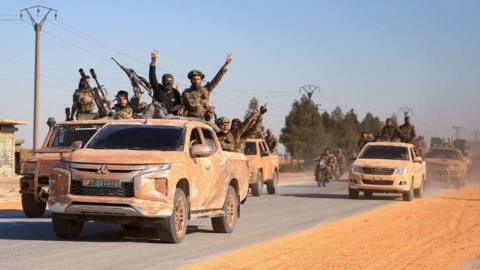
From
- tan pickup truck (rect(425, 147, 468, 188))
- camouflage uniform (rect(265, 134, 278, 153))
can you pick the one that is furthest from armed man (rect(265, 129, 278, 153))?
tan pickup truck (rect(425, 147, 468, 188))

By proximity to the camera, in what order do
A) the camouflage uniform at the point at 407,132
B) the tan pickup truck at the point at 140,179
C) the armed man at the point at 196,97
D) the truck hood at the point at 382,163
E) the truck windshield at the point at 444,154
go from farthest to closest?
the truck windshield at the point at 444,154
the camouflage uniform at the point at 407,132
the truck hood at the point at 382,163
the armed man at the point at 196,97
the tan pickup truck at the point at 140,179

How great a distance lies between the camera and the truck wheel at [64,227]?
12570 millimetres

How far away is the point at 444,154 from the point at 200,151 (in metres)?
30.6

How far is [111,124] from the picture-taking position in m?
13.6

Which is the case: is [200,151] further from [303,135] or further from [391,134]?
[303,135]

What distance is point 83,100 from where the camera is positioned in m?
19.4

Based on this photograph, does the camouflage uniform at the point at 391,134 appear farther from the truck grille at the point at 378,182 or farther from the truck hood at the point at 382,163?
the truck grille at the point at 378,182

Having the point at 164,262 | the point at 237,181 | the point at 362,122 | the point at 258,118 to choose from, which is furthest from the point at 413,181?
the point at 362,122

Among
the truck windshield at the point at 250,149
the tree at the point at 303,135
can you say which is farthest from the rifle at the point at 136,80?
the tree at the point at 303,135

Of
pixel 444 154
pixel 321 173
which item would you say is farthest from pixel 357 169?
pixel 444 154

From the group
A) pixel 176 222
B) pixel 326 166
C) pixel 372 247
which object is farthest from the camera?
pixel 326 166

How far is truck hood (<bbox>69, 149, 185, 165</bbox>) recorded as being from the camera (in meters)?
12.0

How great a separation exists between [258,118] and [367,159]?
9059 mm

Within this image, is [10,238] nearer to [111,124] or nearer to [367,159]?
[111,124]
